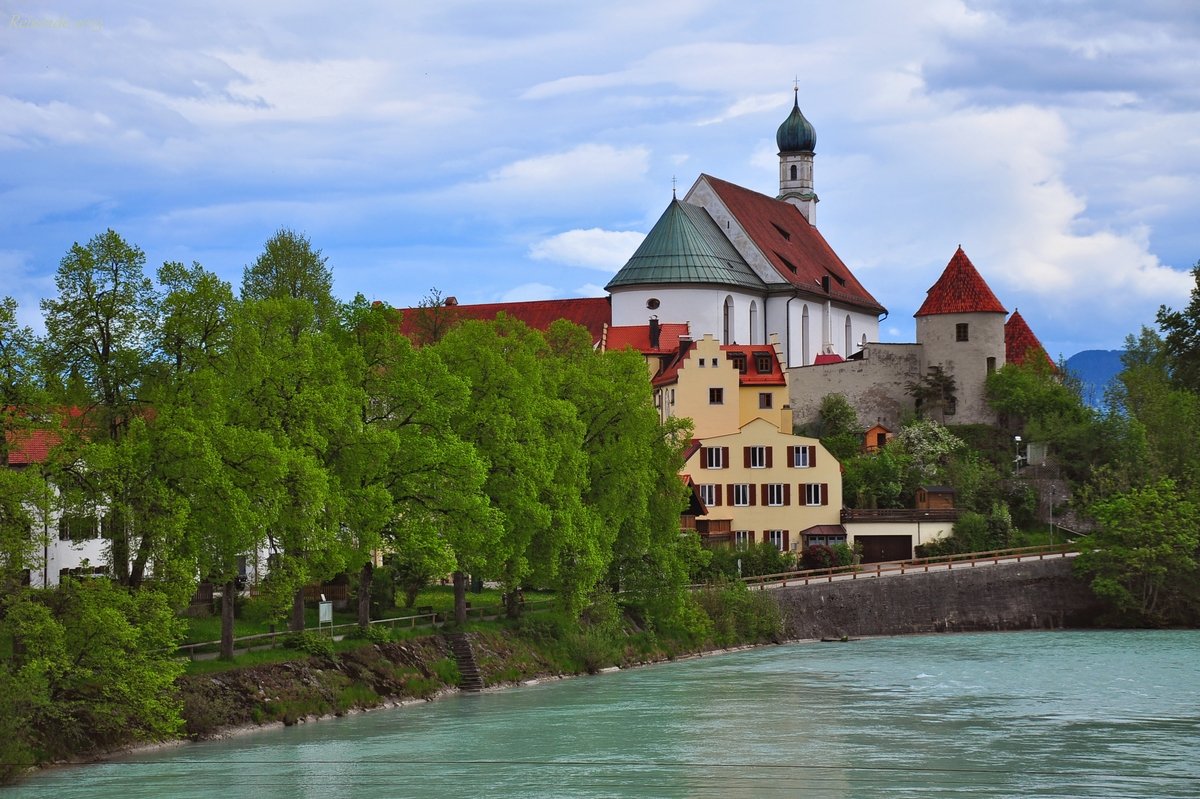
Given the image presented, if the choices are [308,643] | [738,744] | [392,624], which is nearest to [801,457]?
[392,624]

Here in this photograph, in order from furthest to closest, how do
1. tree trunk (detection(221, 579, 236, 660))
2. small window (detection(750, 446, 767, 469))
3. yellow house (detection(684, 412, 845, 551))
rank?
small window (detection(750, 446, 767, 469)), yellow house (detection(684, 412, 845, 551)), tree trunk (detection(221, 579, 236, 660))

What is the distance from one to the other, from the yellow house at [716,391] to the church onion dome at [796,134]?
45.8 metres

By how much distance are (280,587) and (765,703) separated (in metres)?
14.0

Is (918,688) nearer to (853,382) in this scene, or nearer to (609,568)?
(609,568)

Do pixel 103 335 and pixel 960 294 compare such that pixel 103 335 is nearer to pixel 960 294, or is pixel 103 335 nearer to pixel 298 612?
pixel 298 612

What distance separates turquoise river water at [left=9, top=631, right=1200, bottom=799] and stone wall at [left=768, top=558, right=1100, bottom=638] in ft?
51.6

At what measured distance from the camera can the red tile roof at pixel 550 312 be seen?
116 metres

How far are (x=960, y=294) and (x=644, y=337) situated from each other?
17854 millimetres

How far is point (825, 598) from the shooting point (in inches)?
3041

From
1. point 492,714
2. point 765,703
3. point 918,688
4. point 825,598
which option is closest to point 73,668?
point 492,714

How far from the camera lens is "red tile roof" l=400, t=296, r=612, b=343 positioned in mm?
116062

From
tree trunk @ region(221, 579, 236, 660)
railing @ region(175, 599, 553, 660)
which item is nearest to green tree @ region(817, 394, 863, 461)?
railing @ region(175, 599, 553, 660)

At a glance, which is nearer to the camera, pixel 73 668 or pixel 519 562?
pixel 73 668

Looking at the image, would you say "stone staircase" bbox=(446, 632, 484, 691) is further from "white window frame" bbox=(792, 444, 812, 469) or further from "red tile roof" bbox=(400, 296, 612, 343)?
"red tile roof" bbox=(400, 296, 612, 343)
